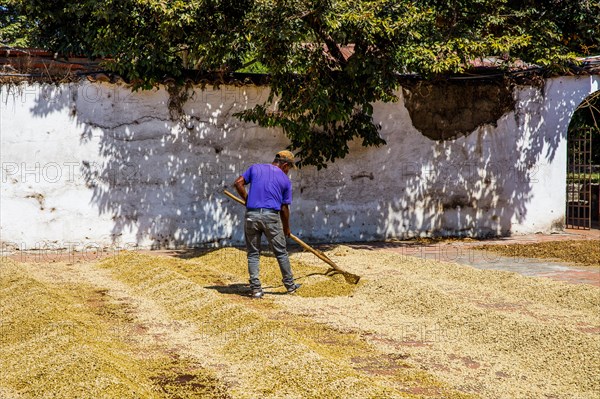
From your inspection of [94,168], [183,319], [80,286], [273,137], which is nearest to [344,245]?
[273,137]

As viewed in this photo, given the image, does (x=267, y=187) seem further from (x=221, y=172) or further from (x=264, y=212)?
(x=221, y=172)

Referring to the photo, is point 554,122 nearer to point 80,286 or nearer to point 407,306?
point 407,306

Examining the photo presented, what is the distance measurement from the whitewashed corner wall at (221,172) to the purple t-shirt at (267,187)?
4475 mm

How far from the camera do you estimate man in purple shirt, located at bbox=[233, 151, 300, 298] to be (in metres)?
8.60

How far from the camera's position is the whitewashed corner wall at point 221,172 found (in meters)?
12.3

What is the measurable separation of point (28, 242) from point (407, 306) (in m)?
6.76

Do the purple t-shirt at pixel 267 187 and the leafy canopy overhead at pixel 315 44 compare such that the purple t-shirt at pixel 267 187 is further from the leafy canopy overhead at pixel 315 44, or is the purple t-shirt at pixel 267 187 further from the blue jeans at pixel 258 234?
the leafy canopy overhead at pixel 315 44

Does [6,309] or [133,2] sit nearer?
[6,309]

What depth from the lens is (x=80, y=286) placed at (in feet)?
31.3

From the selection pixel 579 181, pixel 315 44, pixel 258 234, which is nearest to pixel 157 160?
pixel 315 44

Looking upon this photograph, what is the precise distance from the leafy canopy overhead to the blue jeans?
3206 mm

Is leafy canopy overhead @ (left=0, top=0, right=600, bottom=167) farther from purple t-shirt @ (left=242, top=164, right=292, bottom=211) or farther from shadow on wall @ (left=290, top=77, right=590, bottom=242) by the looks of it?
purple t-shirt @ (left=242, top=164, right=292, bottom=211)

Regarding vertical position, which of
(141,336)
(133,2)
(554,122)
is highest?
(133,2)

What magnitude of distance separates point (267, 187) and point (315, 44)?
4251mm
